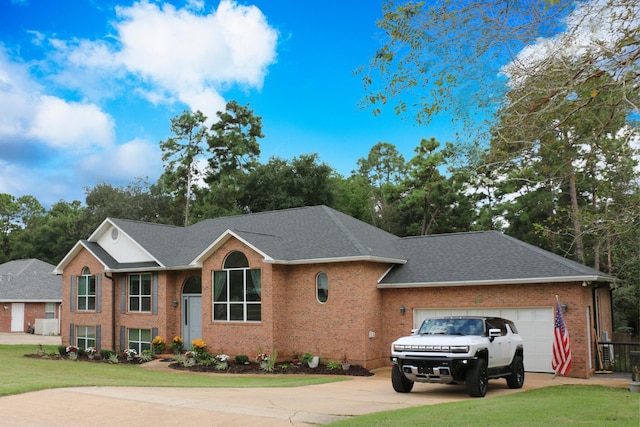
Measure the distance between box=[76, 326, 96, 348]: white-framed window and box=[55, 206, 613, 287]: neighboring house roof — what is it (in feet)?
11.8

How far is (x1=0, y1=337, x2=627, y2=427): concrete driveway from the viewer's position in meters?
10.9

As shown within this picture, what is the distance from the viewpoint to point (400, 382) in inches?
611

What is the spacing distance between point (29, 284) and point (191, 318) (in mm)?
27982

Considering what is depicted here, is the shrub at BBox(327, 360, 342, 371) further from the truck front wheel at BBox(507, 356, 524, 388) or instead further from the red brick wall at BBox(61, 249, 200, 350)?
the red brick wall at BBox(61, 249, 200, 350)

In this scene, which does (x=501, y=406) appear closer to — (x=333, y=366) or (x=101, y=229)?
(x=333, y=366)

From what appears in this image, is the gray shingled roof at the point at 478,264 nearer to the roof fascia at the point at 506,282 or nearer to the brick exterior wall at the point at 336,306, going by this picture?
the roof fascia at the point at 506,282

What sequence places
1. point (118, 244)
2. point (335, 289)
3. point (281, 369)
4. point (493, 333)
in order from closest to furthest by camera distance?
point (493, 333) → point (281, 369) → point (335, 289) → point (118, 244)

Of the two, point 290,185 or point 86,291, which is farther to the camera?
point 290,185

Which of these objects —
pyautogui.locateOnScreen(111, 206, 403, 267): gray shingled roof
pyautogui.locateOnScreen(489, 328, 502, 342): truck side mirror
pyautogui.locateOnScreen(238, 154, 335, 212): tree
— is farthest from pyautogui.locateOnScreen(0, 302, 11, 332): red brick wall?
pyautogui.locateOnScreen(489, 328, 502, 342): truck side mirror

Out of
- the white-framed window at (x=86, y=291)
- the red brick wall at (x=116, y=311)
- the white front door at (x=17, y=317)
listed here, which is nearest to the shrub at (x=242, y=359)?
the red brick wall at (x=116, y=311)

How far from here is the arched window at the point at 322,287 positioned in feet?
77.3

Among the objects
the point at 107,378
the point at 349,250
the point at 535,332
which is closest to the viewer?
the point at 107,378

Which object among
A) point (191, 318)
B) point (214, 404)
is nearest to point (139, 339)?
point (191, 318)

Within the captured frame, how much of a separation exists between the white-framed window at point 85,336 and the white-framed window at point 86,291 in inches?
37.4
